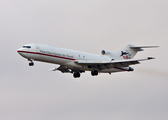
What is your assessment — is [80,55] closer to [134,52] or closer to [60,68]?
[60,68]

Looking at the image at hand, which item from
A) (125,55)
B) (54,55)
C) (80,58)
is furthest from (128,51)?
(54,55)

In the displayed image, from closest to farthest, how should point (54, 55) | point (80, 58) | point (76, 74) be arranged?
point (54, 55), point (80, 58), point (76, 74)

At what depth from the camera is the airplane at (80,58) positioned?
53.4 m

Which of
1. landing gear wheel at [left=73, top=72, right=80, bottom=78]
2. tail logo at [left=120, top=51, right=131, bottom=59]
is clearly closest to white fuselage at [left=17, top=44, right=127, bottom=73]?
landing gear wheel at [left=73, top=72, right=80, bottom=78]

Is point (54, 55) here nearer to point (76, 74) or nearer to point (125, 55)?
point (76, 74)

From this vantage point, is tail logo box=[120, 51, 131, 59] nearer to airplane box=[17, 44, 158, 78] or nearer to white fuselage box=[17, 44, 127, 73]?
airplane box=[17, 44, 158, 78]

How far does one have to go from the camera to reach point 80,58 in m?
57.1

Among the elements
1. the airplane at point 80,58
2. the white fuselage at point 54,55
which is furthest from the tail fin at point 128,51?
the white fuselage at point 54,55

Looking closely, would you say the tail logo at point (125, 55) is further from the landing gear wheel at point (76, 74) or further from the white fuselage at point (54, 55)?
the landing gear wheel at point (76, 74)

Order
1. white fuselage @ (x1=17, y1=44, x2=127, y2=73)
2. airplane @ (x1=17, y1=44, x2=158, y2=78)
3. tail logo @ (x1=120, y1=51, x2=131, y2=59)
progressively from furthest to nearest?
tail logo @ (x1=120, y1=51, x2=131, y2=59) → airplane @ (x1=17, y1=44, x2=158, y2=78) → white fuselage @ (x1=17, y1=44, x2=127, y2=73)

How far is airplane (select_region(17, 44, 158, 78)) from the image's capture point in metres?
53.4

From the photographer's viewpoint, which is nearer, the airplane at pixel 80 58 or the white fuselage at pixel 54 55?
A: the white fuselage at pixel 54 55

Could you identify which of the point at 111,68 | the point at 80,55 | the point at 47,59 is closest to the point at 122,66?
the point at 111,68

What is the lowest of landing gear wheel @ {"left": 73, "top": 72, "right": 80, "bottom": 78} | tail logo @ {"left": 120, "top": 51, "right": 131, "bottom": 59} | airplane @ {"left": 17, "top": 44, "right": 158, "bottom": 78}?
landing gear wheel @ {"left": 73, "top": 72, "right": 80, "bottom": 78}
